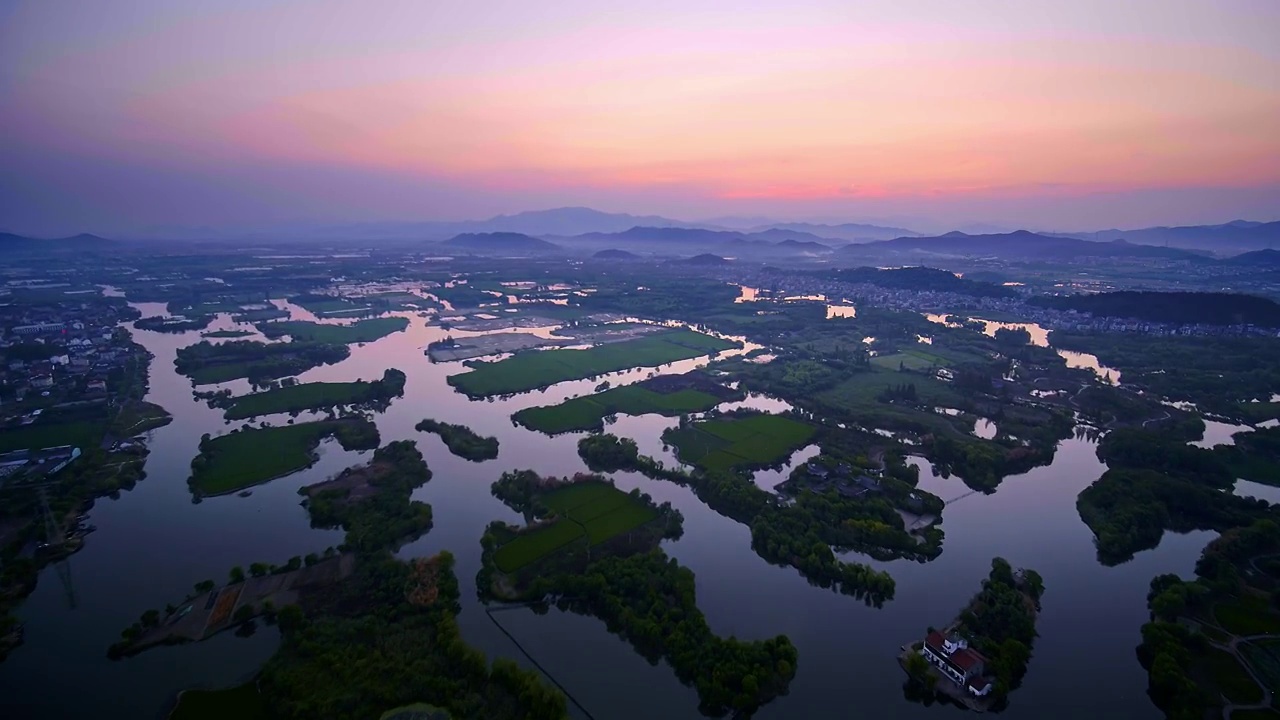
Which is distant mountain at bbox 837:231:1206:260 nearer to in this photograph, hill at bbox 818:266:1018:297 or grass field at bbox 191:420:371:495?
hill at bbox 818:266:1018:297

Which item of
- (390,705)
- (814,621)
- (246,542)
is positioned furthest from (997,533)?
(246,542)

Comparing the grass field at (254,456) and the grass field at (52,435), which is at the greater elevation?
the grass field at (52,435)

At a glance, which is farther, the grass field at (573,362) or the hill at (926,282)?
the hill at (926,282)

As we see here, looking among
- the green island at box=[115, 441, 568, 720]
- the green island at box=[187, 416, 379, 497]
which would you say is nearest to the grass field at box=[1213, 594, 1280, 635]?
the green island at box=[115, 441, 568, 720]

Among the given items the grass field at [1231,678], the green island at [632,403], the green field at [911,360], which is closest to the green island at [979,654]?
the grass field at [1231,678]

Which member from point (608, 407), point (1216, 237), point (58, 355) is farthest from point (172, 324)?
point (1216, 237)

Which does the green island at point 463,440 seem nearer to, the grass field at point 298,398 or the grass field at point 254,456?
the grass field at point 254,456

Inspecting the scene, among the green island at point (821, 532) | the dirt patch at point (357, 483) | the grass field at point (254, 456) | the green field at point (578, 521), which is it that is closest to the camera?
the green island at point (821, 532)

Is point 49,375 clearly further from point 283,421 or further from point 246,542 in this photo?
point 246,542
